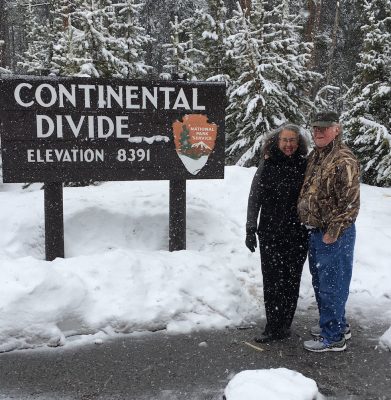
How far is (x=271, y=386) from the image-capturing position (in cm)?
328

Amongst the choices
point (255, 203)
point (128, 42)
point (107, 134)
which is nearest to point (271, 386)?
point (255, 203)

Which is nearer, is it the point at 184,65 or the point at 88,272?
the point at 88,272

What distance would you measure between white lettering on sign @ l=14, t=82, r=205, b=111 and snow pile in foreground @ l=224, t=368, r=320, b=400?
3367 millimetres

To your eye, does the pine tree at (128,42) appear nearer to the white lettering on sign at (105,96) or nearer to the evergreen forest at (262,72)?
the evergreen forest at (262,72)

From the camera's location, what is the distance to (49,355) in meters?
3.93

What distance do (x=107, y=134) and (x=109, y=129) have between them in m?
0.06

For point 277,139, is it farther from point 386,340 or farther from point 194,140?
point 386,340

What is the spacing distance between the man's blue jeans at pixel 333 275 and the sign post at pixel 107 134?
2.25 metres

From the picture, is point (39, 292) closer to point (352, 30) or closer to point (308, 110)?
point (308, 110)

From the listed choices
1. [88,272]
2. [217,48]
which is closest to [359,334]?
[88,272]

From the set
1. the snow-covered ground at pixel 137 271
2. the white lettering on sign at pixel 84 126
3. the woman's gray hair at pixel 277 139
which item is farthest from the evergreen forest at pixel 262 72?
the white lettering on sign at pixel 84 126

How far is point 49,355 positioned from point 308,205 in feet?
8.23

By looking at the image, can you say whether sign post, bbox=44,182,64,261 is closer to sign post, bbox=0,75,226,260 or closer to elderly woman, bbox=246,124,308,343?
sign post, bbox=0,75,226,260

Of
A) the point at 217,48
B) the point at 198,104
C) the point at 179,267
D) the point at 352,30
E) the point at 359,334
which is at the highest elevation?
the point at 352,30
